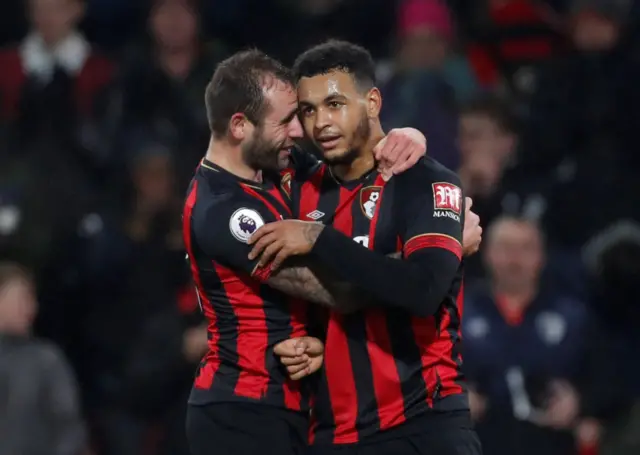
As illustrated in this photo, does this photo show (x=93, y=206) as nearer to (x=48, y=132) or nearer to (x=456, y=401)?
(x=48, y=132)

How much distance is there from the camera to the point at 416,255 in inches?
167

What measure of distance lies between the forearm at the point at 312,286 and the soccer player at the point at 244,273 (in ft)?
0.07

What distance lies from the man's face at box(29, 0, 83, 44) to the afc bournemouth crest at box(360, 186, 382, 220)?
4.66 m

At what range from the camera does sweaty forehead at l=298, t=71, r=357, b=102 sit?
4.46 meters

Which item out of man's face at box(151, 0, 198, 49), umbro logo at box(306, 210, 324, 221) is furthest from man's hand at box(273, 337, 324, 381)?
man's face at box(151, 0, 198, 49)

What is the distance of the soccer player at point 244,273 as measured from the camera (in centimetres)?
438

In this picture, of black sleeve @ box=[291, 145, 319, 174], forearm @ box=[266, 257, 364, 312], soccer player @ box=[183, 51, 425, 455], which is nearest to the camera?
forearm @ box=[266, 257, 364, 312]

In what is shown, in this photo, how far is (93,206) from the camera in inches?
313

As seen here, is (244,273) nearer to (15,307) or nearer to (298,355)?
(298,355)

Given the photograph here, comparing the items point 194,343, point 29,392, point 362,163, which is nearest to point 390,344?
point 362,163

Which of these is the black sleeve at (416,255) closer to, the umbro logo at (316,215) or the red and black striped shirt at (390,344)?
the red and black striped shirt at (390,344)

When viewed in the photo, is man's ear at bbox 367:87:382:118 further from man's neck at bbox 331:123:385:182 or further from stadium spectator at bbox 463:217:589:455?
stadium spectator at bbox 463:217:589:455

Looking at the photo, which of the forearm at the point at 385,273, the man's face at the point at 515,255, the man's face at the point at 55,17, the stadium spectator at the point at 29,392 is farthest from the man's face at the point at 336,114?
the man's face at the point at 55,17

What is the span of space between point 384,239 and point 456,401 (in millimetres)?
573
